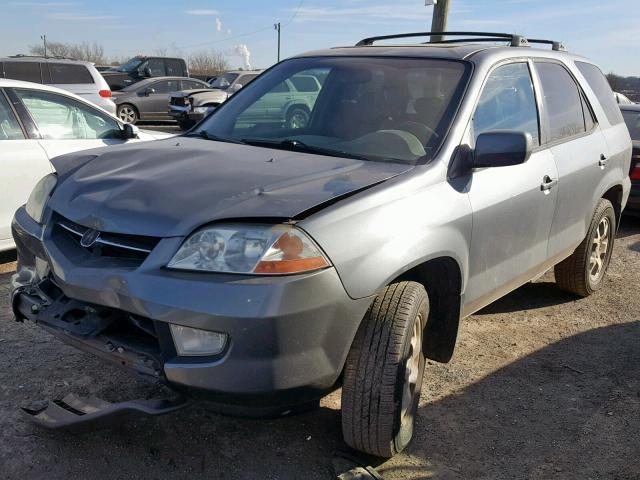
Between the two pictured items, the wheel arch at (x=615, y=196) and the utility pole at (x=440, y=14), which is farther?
the utility pole at (x=440, y=14)

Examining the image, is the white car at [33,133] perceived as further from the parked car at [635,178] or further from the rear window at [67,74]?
the rear window at [67,74]

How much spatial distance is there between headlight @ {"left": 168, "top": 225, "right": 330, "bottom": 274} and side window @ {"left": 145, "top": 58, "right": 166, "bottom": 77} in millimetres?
20752

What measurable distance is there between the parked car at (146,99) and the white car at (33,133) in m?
12.7

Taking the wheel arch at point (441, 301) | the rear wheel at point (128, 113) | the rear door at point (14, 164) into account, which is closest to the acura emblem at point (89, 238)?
the wheel arch at point (441, 301)

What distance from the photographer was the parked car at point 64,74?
1233 cm

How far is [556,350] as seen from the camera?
4.13 metres

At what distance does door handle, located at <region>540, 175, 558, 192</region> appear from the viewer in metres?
3.68

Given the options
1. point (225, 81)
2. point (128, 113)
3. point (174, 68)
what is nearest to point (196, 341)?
point (128, 113)

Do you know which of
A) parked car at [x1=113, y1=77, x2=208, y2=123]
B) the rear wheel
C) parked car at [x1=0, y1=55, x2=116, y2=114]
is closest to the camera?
parked car at [x1=0, y1=55, x2=116, y2=114]

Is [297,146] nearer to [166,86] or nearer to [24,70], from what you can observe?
[24,70]

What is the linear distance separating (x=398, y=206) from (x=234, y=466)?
1.33 metres

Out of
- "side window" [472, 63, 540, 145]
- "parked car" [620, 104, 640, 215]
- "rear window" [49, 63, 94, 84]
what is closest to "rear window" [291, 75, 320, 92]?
"side window" [472, 63, 540, 145]

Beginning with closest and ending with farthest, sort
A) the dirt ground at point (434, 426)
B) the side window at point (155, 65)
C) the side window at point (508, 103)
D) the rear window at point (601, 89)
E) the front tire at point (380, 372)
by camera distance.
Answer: the front tire at point (380, 372), the dirt ground at point (434, 426), the side window at point (508, 103), the rear window at point (601, 89), the side window at point (155, 65)

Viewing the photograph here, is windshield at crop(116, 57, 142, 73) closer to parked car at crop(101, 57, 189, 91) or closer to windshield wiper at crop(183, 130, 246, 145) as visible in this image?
parked car at crop(101, 57, 189, 91)
